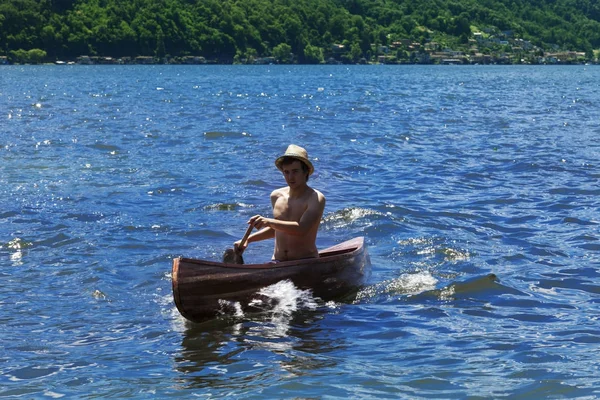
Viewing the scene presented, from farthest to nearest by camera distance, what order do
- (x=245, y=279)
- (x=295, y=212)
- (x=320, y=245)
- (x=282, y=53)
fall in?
1. (x=282, y=53)
2. (x=320, y=245)
3. (x=295, y=212)
4. (x=245, y=279)

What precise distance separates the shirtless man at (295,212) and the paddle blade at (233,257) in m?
0.10

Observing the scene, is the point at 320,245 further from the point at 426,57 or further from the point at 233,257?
the point at 426,57

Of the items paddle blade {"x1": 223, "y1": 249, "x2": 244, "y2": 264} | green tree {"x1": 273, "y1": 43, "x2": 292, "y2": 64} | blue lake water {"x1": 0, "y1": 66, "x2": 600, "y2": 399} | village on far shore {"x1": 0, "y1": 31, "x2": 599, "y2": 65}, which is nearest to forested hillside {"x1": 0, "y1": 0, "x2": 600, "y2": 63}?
green tree {"x1": 273, "y1": 43, "x2": 292, "y2": 64}

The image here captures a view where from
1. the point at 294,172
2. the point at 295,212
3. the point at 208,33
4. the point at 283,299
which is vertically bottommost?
the point at 283,299

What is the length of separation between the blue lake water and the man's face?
43.3 inches

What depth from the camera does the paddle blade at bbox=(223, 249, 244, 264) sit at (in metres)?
9.08

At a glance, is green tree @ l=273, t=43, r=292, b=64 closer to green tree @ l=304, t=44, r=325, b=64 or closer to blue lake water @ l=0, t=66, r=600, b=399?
green tree @ l=304, t=44, r=325, b=64

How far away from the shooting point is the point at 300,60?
170500mm

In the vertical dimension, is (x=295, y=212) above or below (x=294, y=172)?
below

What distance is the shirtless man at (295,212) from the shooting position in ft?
29.0

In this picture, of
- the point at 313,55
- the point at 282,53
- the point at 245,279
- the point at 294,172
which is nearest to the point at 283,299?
the point at 245,279

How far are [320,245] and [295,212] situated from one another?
3467 mm

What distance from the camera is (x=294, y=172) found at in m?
8.92

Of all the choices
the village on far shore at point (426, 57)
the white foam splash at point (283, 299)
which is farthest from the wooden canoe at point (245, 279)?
the village on far shore at point (426, 57)
